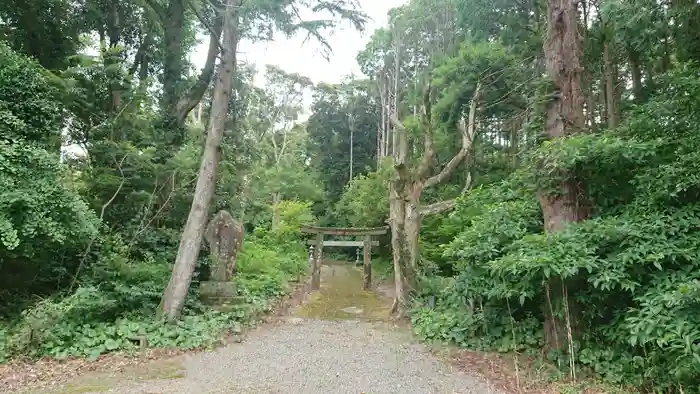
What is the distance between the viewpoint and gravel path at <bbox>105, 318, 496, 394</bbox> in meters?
4.03

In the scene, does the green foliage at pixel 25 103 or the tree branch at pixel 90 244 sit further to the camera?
the tree branch at pixel 90 244

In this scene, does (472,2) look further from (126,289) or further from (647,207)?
(126,289)

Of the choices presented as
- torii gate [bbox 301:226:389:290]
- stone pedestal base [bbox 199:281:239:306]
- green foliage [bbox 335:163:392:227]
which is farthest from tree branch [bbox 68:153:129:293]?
green foliage [bbox 335:163:392:227]

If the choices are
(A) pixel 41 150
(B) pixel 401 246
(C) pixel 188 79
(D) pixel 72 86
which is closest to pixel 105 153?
(D) pixel 72 86

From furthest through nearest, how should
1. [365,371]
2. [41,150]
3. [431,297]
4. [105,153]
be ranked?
[431,297], [105,153], [41,150], [365,371]

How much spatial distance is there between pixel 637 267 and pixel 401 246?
14.2 feet

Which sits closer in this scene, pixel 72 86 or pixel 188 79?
pixel 72 86

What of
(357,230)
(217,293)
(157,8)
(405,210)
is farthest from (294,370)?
(157,8)

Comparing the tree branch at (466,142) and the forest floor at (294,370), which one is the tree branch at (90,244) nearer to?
the forest floor at (294,370)

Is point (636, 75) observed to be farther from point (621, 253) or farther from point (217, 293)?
point (217, 293)

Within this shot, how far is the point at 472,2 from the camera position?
32.2 ft

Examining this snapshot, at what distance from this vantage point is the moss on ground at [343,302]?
8297 millimetres

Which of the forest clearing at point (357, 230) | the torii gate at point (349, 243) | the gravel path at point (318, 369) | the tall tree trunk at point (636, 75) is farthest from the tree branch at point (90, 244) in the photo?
the tall tree trunk at point (636, 75)

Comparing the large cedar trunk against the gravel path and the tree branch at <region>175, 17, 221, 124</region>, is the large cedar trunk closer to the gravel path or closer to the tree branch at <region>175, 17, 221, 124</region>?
the gravel path
